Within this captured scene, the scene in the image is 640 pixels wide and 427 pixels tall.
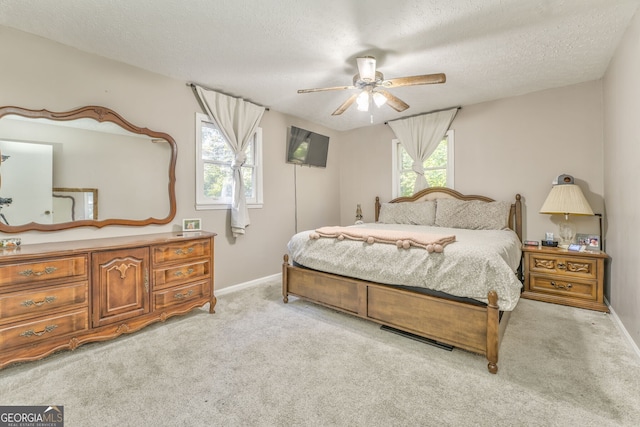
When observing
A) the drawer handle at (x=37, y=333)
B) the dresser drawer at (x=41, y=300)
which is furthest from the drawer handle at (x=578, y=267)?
the drawer handle at (x=37, y=333)

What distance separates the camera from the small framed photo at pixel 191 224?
3.25 meters

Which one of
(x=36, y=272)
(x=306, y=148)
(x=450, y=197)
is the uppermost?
(x=306, y=148)

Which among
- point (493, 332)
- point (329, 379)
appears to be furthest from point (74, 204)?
point (493, 332)

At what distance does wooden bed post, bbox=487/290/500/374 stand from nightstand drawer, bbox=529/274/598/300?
190 cm

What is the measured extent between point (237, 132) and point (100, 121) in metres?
1.45

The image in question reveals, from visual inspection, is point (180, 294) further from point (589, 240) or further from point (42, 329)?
point (589, 240)

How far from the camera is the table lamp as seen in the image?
3.15 m

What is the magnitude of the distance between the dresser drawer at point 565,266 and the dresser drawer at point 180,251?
3.74 metres

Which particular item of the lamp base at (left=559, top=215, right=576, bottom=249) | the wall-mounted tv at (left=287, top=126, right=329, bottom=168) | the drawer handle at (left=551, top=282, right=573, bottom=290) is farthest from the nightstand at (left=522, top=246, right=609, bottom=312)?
the wall-mounted tv at (left=287, top=126, right=329, bottom=168)

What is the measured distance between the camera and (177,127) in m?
3.26

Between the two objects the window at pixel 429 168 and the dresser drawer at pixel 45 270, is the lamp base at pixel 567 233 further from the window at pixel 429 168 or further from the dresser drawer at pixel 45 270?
the dresser drawer at pixel 45 270

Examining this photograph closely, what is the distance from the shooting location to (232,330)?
8.60ft

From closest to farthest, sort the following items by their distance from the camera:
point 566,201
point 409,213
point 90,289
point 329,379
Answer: point 329,379, point 90,289, point 566,201, point 409,213

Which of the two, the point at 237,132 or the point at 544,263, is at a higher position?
the point at 237,132
